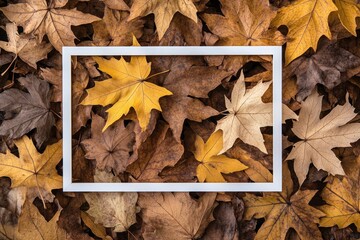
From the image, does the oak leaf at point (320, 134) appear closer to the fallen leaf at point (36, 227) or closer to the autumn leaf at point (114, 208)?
the autumn leaf at point (114, 208)

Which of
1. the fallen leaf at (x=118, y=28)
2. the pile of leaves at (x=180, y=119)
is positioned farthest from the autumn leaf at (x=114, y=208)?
the fallen leaf at (x=118, y=28)

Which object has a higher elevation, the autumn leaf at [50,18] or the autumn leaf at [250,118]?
the autumn leaf at [50,18]

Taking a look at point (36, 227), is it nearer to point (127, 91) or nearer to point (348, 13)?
point (127, 91)

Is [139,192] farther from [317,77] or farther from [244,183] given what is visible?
[317,77]

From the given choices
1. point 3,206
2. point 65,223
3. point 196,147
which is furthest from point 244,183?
point 3,206

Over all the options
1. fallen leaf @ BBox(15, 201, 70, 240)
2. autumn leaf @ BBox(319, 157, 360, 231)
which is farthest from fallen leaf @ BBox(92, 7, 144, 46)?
autumn leaf @ BBox(319, 157, 360, 231)

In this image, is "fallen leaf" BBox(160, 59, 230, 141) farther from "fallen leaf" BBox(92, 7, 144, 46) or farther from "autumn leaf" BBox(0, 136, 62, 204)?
"autumn leaf" BBox(0, 136, 62, 204)
